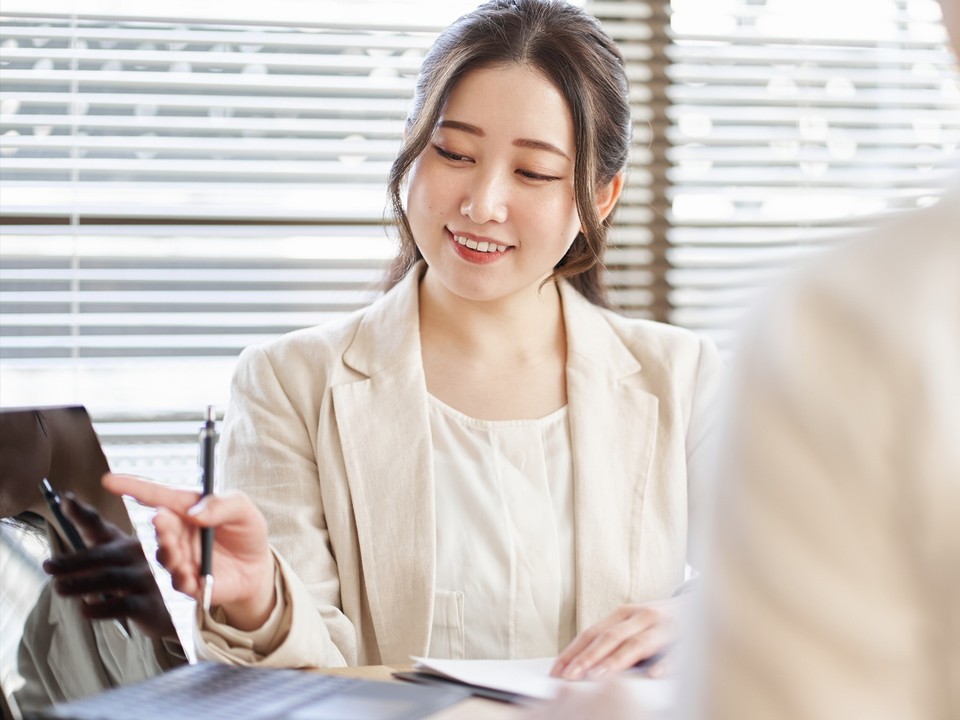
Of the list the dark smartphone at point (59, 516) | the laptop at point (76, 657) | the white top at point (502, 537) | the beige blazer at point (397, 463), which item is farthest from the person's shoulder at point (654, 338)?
the dark smartphone at point (59, 516)

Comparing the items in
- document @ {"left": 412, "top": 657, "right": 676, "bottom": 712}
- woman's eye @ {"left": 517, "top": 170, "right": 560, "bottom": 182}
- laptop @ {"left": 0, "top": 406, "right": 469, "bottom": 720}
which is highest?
woman's eye @ {"left": 517, "top": 170, "right": 560, "bottom": 182}

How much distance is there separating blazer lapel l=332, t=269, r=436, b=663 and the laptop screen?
66 centimetres

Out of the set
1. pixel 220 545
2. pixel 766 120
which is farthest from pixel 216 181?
pixel 220 545

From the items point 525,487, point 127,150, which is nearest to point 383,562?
point 525,487

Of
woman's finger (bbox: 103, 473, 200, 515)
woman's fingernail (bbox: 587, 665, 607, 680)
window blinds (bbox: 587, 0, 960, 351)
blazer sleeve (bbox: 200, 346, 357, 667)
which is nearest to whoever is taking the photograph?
woman's finger (bbox: 103, 473, 200, 515)

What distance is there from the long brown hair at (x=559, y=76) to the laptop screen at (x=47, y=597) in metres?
0.90

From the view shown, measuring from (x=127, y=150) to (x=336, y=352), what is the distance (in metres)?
0.99

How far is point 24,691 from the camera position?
92 centimetres

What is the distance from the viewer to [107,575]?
99cm

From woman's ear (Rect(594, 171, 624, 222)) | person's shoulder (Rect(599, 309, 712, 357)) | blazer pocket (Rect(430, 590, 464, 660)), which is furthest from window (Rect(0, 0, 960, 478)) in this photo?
blazer pocket (Rect(430, 590, 464, 660))

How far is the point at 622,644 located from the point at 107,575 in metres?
0.62

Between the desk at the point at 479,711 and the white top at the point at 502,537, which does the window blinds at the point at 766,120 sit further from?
the desk at the point at 479,711

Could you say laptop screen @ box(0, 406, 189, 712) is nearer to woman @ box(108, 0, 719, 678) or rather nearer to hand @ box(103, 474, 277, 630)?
hand @ box(103, 474, 277, 630)

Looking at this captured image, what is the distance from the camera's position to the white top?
5.51ft
